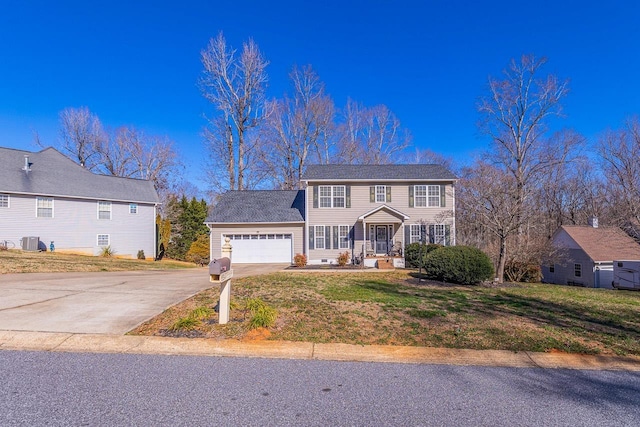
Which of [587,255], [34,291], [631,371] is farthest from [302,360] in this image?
[587,255]

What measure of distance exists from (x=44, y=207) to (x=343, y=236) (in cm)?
1819

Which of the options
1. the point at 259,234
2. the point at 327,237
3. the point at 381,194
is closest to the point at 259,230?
the point at 259,234

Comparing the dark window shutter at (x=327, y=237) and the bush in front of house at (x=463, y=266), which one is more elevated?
the dark window shutter at (x=327, y=237)

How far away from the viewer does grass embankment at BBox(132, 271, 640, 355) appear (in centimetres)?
495

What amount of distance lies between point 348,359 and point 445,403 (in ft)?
4.43

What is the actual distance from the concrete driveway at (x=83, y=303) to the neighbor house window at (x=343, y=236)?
37.1 feet

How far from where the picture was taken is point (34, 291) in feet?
26.0

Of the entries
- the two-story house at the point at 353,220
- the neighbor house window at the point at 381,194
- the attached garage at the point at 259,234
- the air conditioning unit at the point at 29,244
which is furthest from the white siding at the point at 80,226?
the neighbor house window at the point at 381,194

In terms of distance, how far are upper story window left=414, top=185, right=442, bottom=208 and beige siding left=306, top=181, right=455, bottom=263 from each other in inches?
9.1

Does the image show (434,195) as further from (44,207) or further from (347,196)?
(44,207)

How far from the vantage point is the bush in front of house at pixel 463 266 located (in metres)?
11.8

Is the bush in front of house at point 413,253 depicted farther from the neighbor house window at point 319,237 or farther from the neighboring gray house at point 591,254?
the neighboring gray house at point 591,254

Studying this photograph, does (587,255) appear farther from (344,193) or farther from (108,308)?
(108,308)

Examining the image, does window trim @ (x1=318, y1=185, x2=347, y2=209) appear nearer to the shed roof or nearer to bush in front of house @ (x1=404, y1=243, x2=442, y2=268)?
bush in front of house @ (x1=404, y1=243, x2=442, y2=268)
